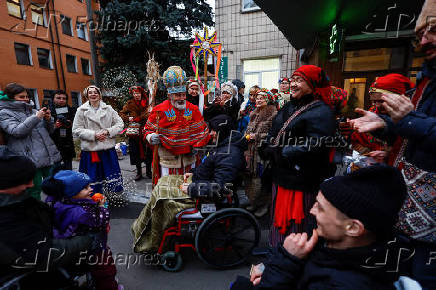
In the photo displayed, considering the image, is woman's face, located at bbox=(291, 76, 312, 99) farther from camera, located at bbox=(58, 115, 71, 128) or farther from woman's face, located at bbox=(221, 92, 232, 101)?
camera, located at bbox=(58, 115, 71, 128)

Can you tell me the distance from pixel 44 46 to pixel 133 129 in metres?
14.9

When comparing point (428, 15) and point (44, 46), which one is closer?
point (428, 15)

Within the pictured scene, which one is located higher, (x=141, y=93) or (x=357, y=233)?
(x=141, y=93)

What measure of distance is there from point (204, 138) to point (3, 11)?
16.4m

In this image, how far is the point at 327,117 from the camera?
70.6 inches

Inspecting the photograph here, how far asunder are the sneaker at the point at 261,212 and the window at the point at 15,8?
17438 mm

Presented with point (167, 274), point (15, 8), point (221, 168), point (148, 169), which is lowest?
point (167, 274)

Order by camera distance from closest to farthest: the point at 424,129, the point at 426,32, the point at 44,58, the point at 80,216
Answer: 1. the point at 424,129
2. the point at 426,32
3. the point at 80,216
4. the point at 44,58

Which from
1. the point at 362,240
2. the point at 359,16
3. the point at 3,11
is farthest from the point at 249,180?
the point at 3,11

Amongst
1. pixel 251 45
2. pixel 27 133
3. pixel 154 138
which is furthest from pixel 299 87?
pixel 251 45

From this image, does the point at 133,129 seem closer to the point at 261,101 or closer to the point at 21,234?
the point at 261,101

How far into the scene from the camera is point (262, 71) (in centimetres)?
922

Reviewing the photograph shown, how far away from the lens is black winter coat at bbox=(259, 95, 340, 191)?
1.78m

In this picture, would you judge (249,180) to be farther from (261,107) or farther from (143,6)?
(143,6)
